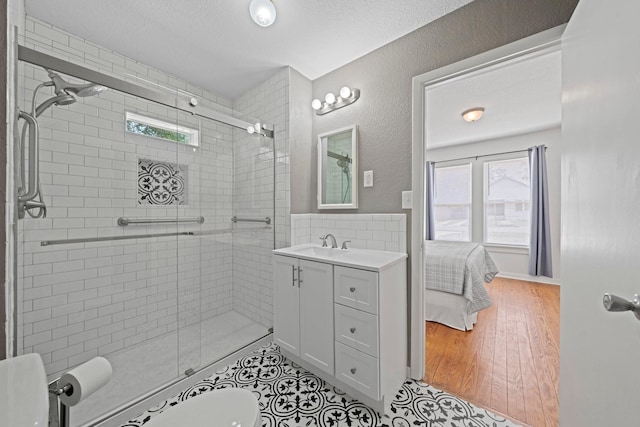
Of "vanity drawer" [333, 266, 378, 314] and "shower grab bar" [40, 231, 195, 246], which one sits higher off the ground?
"shower grab bar" [40, 231, 195, 246]

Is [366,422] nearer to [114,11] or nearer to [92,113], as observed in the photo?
[92,113]

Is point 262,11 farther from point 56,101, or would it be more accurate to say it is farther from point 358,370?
point 358,370

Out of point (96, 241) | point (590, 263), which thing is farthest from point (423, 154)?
point (96, 241)

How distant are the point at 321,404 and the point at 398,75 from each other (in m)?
2.37

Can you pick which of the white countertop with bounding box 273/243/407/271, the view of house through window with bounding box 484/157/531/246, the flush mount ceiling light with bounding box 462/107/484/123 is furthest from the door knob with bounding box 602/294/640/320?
the view of house through window with bounding box 484/157/531/246

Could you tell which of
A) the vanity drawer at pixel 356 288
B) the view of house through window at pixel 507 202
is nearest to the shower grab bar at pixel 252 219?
the vanity drawer at pixel 356 288

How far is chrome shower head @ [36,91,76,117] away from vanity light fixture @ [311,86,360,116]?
1768 millimetres

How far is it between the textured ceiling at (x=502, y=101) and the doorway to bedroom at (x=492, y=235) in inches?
0.5

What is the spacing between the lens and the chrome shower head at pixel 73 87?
57.6 inches

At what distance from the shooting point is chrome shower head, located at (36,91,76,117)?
1.51 meters

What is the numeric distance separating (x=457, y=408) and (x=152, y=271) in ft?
8.13

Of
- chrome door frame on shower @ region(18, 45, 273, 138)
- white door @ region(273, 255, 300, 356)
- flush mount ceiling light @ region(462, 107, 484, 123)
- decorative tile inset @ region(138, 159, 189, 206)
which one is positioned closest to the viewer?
chrome door frame on shower @ region(18, 45, 273, 138)

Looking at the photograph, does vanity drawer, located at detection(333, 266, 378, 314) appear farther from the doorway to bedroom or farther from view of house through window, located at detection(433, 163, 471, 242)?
view of house through window, located at detection(433, 163, 471, 242)

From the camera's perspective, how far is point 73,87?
5.06 ft
